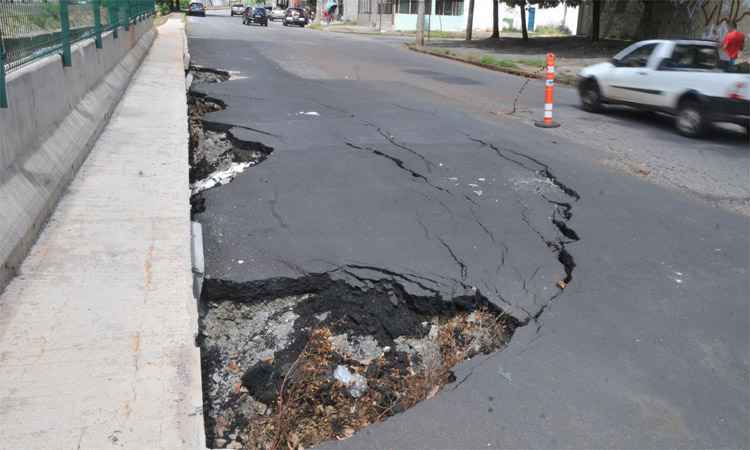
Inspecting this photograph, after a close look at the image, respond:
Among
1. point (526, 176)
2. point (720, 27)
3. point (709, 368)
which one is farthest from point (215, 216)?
point (720, 27)

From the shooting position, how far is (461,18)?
5778 centimetres

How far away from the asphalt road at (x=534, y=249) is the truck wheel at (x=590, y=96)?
6.03 ft

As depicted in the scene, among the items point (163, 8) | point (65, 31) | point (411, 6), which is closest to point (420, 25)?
point (411, 6)

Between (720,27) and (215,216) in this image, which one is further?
(720,27)

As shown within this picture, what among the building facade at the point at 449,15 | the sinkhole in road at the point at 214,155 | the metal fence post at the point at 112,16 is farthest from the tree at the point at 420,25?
the sinkhole in road at the point at 214,155

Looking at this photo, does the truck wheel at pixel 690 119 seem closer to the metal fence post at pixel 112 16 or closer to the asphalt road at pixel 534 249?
the asphalt road at pixel 534 249

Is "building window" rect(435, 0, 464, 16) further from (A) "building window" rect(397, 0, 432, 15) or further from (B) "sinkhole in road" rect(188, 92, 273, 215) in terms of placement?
(B) "sinkhole in road" rect(188, 92, 273, 215)

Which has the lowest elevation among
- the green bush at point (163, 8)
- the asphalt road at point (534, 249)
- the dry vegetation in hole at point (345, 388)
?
the dry vegetation in hole at point (345, 388)

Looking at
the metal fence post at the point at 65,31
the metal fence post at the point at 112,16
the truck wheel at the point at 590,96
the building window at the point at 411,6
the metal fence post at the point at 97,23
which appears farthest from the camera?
the building window at the point at 411,6

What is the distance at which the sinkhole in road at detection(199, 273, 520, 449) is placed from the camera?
139 inches

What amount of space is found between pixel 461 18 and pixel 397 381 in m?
57.4

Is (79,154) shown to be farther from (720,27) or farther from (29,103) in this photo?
(720,27)

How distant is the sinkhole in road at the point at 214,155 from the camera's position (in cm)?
767

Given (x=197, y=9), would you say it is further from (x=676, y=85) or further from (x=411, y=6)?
(x=676, y=85)
